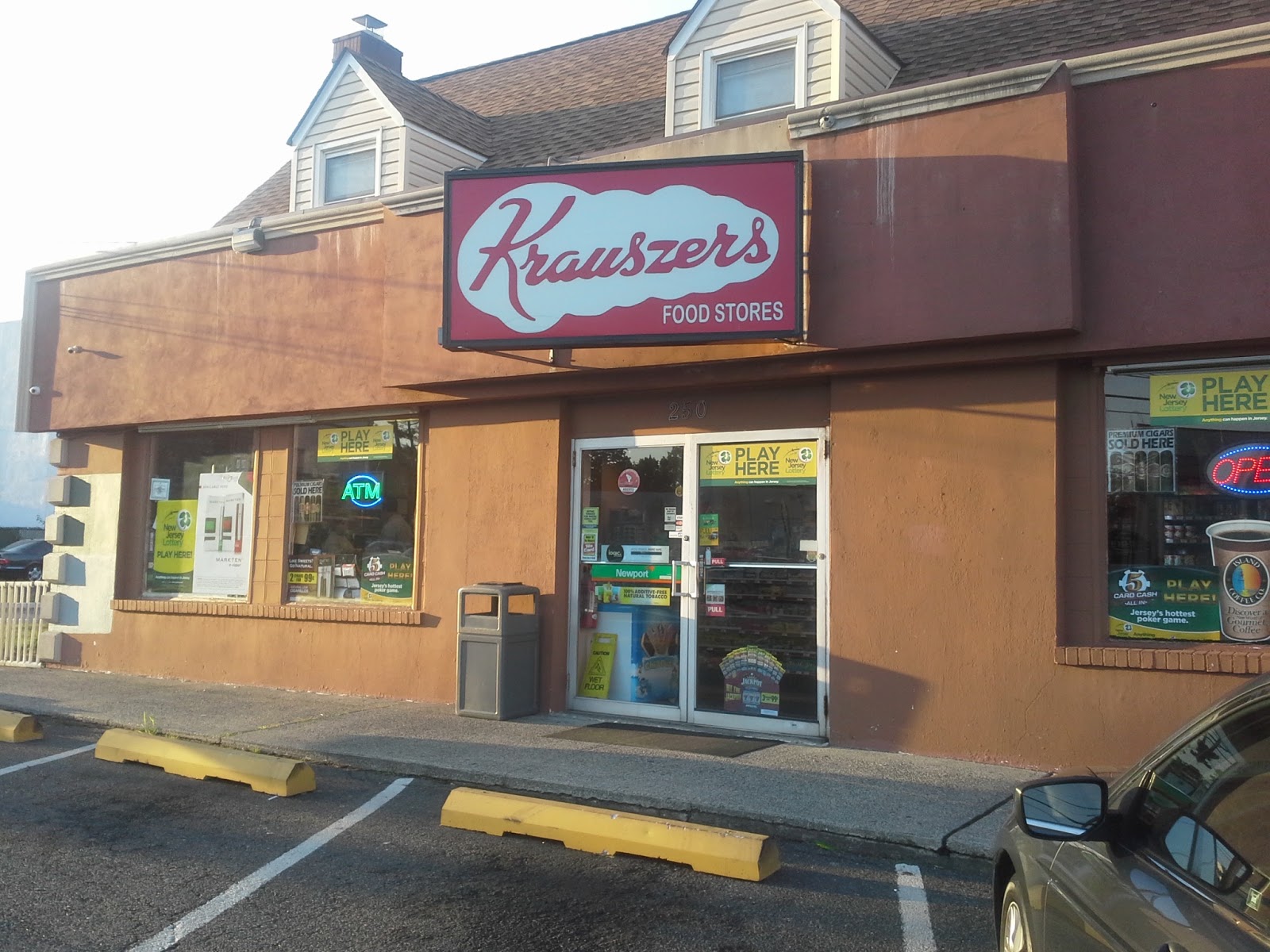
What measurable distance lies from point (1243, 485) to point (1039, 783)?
5150 mm

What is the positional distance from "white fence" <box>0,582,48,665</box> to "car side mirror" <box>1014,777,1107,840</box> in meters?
12.8

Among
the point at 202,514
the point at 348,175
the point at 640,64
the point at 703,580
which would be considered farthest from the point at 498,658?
the point at 640,64

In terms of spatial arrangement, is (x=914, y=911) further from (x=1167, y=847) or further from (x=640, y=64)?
(x=640, y=64)

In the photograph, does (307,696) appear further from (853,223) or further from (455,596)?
(853,223)

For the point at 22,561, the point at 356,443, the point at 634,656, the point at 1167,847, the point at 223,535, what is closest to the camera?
the point at 1167,847

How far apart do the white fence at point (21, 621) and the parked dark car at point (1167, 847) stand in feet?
42.3

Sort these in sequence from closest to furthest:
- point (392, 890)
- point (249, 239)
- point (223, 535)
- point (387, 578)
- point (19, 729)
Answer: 1. point (392, 890)
2. point (19, 729)
3. point (387, 578)
4. point (249, 239)
5. point (223, 535)

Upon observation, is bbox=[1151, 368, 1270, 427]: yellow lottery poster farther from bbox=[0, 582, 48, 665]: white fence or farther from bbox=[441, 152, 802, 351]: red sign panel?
bbox=[0, 582, 48, 665]: white fence

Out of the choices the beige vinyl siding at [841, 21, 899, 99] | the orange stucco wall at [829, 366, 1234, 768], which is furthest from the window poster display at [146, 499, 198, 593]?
the beige vinyl siding at [841, 21, 899, 99]

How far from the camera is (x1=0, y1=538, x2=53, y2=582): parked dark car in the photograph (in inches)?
1208

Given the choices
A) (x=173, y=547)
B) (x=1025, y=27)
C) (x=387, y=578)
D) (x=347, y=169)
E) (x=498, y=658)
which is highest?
(x=1025, y=27)

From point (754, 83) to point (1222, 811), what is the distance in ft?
29.8

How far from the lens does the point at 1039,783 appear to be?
2.94 m

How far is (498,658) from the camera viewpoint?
9023 millimetres
